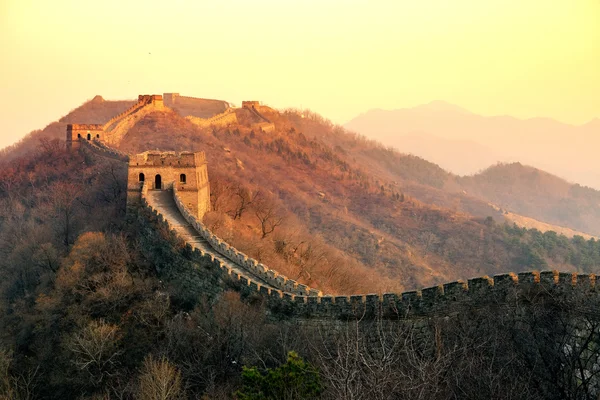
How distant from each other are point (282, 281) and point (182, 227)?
8826 millimetres

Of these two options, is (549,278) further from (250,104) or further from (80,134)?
(250,104)

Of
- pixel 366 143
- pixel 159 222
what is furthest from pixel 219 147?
pixel 366 143

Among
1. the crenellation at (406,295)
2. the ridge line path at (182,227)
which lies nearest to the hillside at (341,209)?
the ridge line path at (182,227)

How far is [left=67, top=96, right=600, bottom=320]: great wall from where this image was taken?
1678 centimetres

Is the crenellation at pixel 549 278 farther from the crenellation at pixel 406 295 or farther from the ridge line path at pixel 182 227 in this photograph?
the ridge line path at pixel 182 227

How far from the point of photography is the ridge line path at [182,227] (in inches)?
1020

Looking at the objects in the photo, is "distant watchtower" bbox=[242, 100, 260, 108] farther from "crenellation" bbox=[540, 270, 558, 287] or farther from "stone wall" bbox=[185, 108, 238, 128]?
"crenellation" bbox=[540, 270, 558, 287]

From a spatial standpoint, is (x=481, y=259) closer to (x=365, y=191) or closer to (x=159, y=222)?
(x=365, y=191)

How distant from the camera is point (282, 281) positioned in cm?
2405

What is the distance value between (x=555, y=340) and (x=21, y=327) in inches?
896

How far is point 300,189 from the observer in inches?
3265

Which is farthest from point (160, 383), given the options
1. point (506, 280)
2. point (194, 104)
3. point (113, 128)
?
point (194, 104)

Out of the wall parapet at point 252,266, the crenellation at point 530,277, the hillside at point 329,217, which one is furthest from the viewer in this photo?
the hillside at point 329,217

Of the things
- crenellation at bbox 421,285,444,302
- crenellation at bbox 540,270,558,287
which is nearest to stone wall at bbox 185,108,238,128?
crenellation at bbox 421,285,444,302
